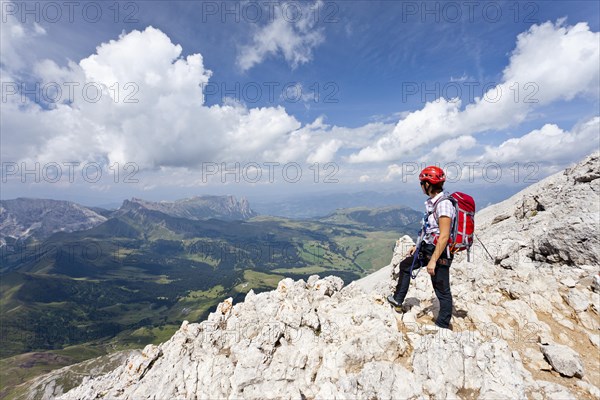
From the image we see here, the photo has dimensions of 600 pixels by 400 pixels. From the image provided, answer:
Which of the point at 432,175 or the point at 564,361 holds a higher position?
the point at 432,175

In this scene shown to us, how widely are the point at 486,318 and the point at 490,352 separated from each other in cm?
360

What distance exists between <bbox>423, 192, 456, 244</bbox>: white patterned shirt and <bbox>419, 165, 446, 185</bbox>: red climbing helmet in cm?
67

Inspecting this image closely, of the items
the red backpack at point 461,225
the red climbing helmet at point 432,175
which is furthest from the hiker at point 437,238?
the red backpack at point 461,225

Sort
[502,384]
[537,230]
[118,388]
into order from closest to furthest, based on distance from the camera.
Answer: [502,384], [118,388], [537,230]

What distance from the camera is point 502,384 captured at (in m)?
10.5

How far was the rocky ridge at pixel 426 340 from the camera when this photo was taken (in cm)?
1112

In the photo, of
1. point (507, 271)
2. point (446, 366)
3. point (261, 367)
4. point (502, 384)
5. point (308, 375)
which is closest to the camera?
point (502, 384)

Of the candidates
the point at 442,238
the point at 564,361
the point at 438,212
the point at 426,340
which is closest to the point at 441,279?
the point at 442,238

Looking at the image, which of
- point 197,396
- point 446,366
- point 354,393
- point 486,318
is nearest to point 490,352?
point 446,366

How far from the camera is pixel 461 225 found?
12.1m

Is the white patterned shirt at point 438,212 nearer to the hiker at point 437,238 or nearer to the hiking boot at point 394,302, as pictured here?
the hiker at point 437,238

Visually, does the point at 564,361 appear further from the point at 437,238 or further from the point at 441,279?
the point at 437,238

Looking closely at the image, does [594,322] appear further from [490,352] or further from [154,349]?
[154,349]

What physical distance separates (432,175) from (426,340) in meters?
7.31
